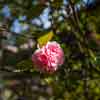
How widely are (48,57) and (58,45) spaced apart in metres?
0.07

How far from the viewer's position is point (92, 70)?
1.81 metres

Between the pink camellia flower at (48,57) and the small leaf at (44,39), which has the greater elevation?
the small leaf at (44,39)

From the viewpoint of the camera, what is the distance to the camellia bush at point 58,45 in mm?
1447

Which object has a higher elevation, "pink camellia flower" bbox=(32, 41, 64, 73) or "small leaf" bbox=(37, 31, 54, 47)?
"small leaf" bbox=(37, 31, 54, 47)

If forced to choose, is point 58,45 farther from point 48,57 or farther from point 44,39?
point 44,39

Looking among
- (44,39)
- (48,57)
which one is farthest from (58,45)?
(44,39)

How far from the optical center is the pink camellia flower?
4.72 feet

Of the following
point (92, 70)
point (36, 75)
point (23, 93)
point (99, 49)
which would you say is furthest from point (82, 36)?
point (23, 93)

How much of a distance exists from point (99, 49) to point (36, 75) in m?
0.41

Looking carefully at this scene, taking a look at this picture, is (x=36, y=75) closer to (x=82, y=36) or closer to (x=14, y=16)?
(x=82, y=36)

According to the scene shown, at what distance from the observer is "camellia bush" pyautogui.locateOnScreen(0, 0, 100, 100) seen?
1447mm

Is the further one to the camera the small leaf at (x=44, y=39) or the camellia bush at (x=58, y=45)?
the camellia bush at (x=58, y=45)

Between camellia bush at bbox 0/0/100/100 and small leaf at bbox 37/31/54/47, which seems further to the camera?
camellia bush at bbox 0/0/100/100

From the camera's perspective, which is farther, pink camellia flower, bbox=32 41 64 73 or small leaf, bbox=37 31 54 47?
pink camellia flower, bbox=32 41 64 73
